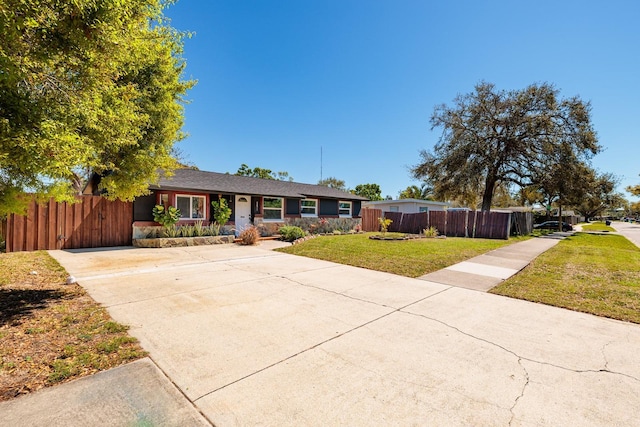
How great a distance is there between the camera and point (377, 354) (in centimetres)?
320

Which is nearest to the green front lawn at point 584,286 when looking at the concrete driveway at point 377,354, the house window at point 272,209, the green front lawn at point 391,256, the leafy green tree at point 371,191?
the concrete driveway at point 377,354

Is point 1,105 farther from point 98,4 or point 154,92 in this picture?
point 154,92

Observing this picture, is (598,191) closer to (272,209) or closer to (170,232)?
(272,209)

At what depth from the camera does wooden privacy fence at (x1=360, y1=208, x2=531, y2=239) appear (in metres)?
17.3

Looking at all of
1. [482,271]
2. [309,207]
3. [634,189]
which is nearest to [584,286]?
[482,271]

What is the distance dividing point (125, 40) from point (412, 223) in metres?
19.6

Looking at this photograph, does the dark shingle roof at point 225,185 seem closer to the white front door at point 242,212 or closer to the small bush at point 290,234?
the white front door at point 242,212

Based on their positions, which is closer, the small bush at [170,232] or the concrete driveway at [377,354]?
the concrete driveway at [377,354]

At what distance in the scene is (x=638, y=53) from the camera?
454 inches

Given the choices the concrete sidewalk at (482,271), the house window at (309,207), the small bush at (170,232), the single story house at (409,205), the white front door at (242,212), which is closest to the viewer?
the concrete sidewalk at (482,271)

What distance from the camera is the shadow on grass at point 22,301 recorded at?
4039mm

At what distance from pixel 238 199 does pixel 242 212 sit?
0.79 meters

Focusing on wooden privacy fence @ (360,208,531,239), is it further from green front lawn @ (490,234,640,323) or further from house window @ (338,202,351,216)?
green front lawn @ (490,234,640,323)

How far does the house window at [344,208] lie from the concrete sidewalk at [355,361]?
53.6 feet
